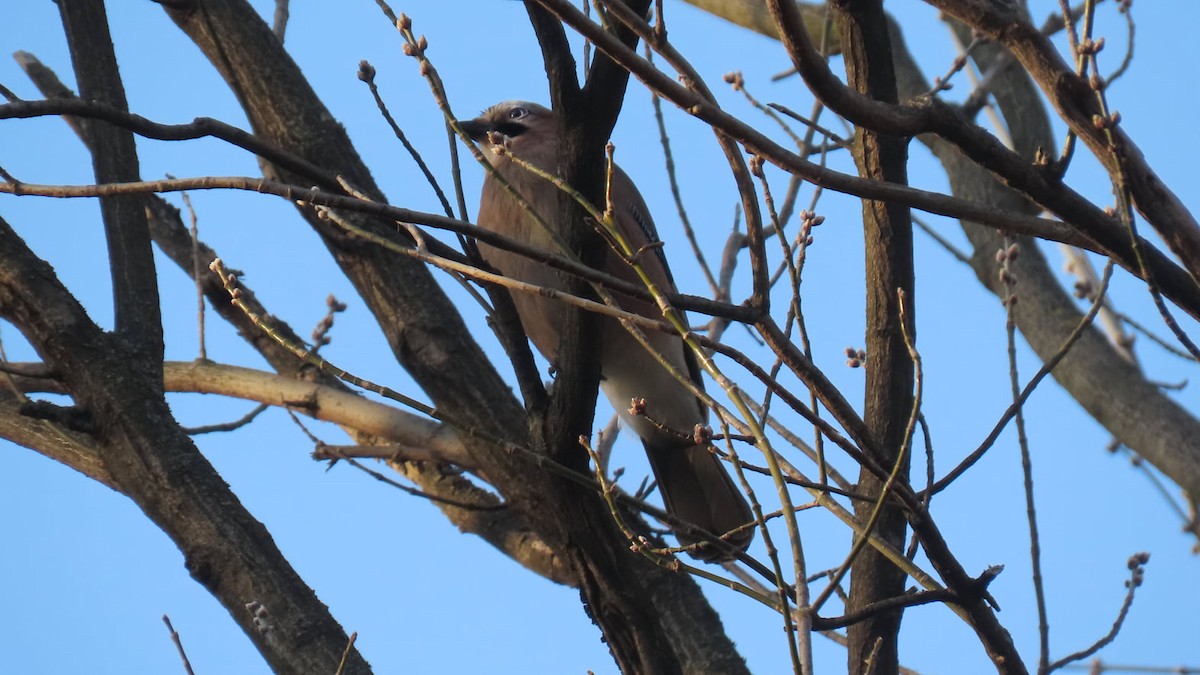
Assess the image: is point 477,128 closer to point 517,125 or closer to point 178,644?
point 517,125

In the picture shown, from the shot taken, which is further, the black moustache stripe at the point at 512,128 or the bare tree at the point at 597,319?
the black moustache stripe at the point at 512,128

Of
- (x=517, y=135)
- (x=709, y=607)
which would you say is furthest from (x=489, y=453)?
(x=517, y=135)

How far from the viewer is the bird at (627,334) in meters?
4.63

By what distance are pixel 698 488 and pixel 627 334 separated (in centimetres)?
72

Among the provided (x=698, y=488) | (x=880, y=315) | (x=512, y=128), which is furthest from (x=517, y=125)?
(x=880, y=315)

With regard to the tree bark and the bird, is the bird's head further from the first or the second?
the tree bark

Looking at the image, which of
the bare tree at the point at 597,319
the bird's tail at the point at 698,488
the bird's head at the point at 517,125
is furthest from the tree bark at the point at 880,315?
the bird's head at the point at 517,125

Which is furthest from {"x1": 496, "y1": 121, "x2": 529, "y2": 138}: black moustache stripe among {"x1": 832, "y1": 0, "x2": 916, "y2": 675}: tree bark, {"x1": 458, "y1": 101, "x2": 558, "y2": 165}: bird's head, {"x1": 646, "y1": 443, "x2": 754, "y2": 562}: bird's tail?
{"x1": 832, "y1": 0, "x2": 916, "y2": 675}: tree bark

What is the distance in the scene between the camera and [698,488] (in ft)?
16.8

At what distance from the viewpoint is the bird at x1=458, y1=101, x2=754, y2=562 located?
463 cm

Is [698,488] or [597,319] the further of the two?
[698,488]

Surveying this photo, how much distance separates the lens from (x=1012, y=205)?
553cm

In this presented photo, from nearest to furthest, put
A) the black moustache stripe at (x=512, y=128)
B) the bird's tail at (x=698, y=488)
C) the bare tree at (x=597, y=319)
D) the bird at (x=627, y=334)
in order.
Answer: the bare tree at (x=597, y=319)
the bird at (x=627, y=334)
the bird's tail at (x=698, y=488)
the black moustache stripe at (x=512, y=128)

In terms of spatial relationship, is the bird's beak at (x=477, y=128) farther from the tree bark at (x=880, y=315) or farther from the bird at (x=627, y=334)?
the tree bark at (x=880, y=315)
